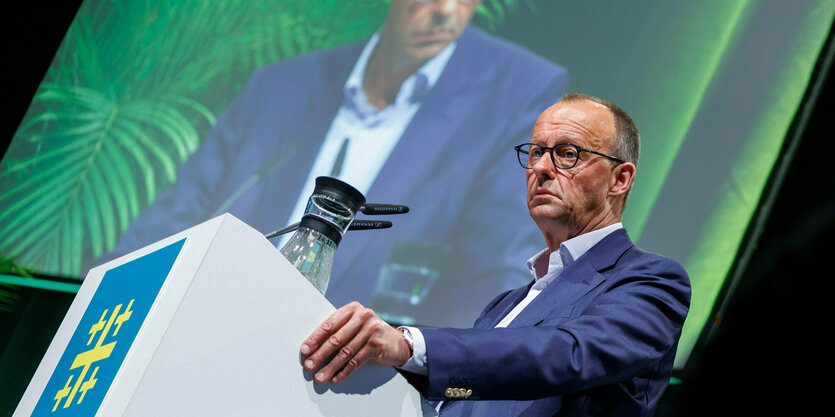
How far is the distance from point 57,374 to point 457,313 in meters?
1.89

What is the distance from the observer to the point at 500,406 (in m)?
1.18

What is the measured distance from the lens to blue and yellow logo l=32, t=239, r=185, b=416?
2.80 feet

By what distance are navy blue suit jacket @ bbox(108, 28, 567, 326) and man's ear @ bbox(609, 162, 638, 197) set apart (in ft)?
4.13

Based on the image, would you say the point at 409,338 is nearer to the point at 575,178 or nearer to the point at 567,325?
the point at 567,325

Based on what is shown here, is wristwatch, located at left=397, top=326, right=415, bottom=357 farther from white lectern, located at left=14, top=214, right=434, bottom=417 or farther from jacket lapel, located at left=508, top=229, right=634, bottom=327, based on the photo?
jacket lapel, located at left=508, top=229, right=634, bottom=327

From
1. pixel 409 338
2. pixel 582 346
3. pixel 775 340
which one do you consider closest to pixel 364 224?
pixel 409 338

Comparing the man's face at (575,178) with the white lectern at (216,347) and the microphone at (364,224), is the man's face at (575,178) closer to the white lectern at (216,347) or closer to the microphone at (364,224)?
the microphone at (364,224)

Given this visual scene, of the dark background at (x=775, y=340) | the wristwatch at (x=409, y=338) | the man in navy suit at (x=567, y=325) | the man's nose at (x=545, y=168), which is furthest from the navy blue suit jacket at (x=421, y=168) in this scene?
the dark background at (x=775, y=340)

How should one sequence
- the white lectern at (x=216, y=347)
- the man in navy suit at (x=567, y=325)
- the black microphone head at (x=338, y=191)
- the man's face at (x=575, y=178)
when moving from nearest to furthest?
the white lectern at (x=216, y=347)
the man in navy suit at (x=567, y=325)
the black microphone head at (x=338, y=191)
the man's face at (x=575, y=178)

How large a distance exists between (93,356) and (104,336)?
0.09 feet

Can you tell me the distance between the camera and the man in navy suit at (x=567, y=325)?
94 centimetres

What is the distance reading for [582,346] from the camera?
1.00 m

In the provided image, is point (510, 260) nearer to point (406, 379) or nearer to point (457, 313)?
point (457, 313)

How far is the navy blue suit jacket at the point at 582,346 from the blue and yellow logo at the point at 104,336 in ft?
1.15
